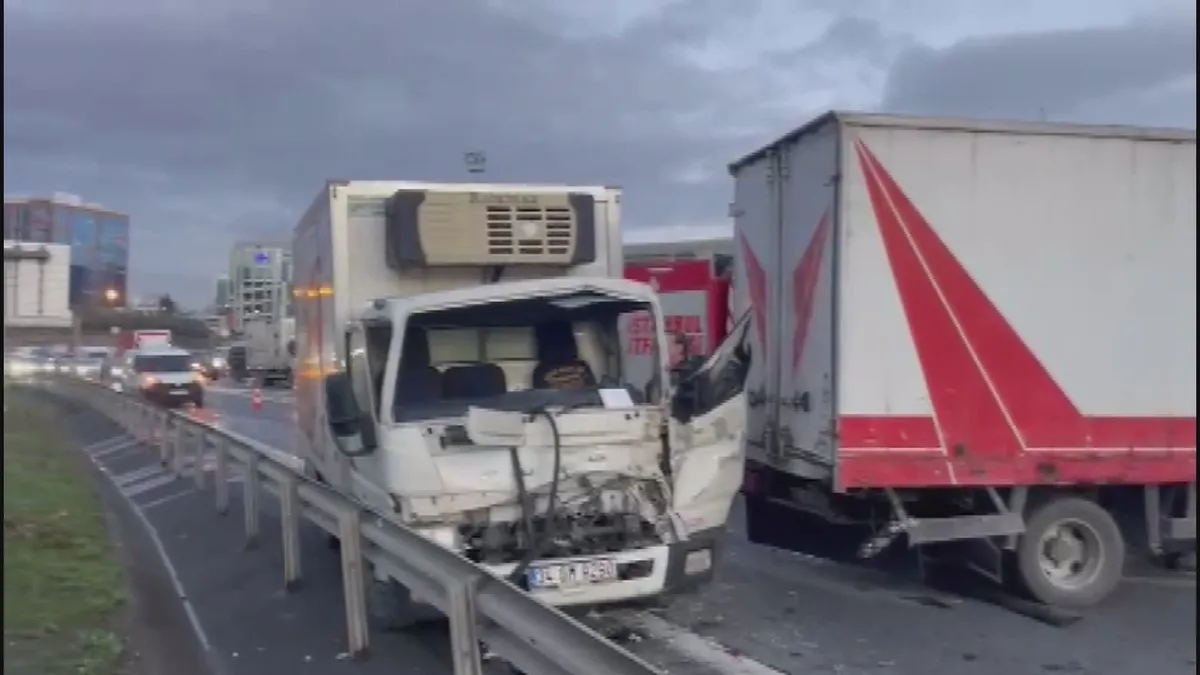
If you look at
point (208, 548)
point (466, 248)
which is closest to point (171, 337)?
point (208, 548)

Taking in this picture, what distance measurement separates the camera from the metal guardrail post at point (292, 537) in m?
9.61

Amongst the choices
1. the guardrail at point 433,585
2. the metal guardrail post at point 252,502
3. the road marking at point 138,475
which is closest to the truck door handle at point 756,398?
the guardrail at point 433,585

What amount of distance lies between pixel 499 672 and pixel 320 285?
4646 millimetres

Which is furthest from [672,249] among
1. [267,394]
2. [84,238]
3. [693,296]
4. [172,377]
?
[267,394]

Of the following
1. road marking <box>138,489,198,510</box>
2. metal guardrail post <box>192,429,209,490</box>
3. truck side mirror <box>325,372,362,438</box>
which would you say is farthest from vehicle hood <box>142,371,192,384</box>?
truck side mirror <box>325,372,362,438</box>

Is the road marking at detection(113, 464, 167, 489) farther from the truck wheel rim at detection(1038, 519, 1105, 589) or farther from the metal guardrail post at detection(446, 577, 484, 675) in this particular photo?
the metal guardrail post at detection(446, 577, 484, 675)

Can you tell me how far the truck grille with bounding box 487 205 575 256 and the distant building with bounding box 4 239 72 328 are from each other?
9.67 feet

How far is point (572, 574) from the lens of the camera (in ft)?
25.2

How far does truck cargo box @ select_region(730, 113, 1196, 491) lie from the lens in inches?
352

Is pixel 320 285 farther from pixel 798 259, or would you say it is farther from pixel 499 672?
pixel 499 672

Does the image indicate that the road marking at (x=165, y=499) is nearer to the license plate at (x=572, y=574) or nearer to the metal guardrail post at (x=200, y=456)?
the metal guardrail post at (x=200, y=456)

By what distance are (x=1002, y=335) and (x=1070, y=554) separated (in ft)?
5.75

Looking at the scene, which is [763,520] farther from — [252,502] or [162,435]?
[162,435]

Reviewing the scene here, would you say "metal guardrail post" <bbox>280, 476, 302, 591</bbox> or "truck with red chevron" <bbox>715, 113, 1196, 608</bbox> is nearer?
"truck with red chevron" <bbox>715, 113, 1196, 608</bbox>
